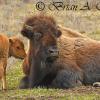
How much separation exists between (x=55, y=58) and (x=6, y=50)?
2.40 m

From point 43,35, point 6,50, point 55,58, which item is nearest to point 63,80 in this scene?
point 55,58

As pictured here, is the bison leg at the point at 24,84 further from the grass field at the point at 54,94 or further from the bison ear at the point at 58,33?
the bison ear at the point at 58,33

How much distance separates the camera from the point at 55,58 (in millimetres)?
11188

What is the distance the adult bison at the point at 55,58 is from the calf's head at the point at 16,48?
2189mm

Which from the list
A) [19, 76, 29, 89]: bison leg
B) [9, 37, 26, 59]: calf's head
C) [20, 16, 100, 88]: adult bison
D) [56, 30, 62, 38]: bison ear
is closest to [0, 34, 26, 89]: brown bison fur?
[9, 37, 26, 59]: calf's head

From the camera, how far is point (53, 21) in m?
11.8

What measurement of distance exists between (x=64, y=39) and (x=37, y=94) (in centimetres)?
205

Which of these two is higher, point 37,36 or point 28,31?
point 28,31

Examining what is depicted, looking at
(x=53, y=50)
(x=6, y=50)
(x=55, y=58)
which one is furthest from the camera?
(x=6, y=50)

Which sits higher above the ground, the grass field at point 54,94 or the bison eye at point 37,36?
the bison eye at point 37,36

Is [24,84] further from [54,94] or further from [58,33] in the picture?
[54,94]

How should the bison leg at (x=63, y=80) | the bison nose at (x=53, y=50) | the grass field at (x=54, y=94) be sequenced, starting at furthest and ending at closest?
the bison leg at (x=63, y=80) < the bison nose at (x=53, y=50) < the grass field at (x=54, y=94)

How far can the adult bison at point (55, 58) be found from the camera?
1136 centimetres

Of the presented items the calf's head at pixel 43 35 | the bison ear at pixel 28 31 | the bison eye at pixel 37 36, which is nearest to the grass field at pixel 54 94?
the calf's head at pixel 43 35
